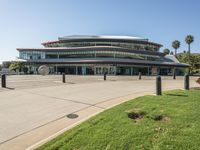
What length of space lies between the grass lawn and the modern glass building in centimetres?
4556

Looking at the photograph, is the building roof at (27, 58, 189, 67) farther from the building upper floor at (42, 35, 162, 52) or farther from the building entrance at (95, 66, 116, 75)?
the building upper floor at (42, 35, 162, 52)

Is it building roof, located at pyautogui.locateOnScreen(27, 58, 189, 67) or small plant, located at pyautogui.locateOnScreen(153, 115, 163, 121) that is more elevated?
building roof, located at pyautogui.locateOnScreen(27, 58, 189, 67)

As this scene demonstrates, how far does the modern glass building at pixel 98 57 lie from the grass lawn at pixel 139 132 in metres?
45.6

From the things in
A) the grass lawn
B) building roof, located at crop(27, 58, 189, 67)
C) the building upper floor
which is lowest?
the grass lawn

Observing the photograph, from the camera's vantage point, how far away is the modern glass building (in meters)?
54.6

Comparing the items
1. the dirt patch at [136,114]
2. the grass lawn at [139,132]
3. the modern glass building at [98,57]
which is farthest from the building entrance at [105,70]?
the grass lawn at [139,132]

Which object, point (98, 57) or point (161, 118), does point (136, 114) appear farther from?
point (98, 57)

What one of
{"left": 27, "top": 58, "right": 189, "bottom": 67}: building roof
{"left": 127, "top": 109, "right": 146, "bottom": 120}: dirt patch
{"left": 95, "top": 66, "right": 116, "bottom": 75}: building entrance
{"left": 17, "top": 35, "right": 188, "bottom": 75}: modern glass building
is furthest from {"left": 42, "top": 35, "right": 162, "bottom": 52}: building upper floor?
{"left": 127, "top": 109, "right": 146, "bottom": 120}: dirt patch

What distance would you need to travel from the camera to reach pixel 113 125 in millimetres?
6098

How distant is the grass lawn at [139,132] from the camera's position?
4.80 meters

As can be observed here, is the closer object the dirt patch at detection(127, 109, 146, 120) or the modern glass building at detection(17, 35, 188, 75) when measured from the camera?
the dirt patch at detection(127, 109, 146, 120)

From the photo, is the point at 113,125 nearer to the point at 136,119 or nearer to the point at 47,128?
the point at 136,119

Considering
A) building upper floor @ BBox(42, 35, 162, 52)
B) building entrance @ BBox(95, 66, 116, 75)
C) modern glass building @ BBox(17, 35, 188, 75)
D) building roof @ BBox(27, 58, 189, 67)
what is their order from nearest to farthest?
building roof @ BBox(27, 58, 189, 67) → building entrance @ BBox(95, 66, 116, 75) → modern glass building @ BBox(17, 35, 188, 75) → building upper floor @ BBox(42, 35, 162, 52)

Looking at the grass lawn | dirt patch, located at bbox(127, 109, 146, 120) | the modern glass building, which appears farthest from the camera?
Answer: the modern glass building
